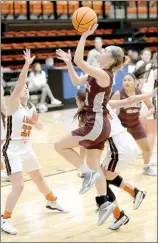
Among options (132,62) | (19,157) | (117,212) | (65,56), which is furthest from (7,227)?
(132,62)

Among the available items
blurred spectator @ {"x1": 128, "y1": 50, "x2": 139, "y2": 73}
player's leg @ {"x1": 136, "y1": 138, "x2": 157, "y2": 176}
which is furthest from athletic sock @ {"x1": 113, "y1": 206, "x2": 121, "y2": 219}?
blurred spectator @ {"x1": 128, "y1": 50, "x2": 139, "y2": 73}

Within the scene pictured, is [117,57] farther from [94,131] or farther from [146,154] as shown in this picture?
[146,154]

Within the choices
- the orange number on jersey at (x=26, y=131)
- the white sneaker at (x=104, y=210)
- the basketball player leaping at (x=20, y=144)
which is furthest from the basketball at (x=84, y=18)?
Result: the orange number on jersey at (x=26, y=131)

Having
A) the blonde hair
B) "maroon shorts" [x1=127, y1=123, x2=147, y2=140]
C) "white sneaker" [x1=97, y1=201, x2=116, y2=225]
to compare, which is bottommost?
"maroon shorts" [x1=127, y1=123, x2=147, y2=140]

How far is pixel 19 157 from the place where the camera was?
477 centimetres

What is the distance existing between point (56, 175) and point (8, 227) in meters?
2.26

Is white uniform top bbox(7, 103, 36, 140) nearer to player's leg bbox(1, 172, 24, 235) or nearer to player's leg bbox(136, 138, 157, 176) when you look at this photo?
player's leg bbox(1, 172, 24, 235)

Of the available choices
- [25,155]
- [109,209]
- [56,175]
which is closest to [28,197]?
[56,175]

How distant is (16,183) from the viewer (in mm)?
5316

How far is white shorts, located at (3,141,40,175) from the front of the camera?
462 cm

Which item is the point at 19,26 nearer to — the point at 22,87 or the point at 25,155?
the point at 25,155

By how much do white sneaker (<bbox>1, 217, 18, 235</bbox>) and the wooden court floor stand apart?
0.05 meters

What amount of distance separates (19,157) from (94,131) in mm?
2169

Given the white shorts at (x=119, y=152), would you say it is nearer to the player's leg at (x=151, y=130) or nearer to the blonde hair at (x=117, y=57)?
the blonde hair at (x=117, y=57)
